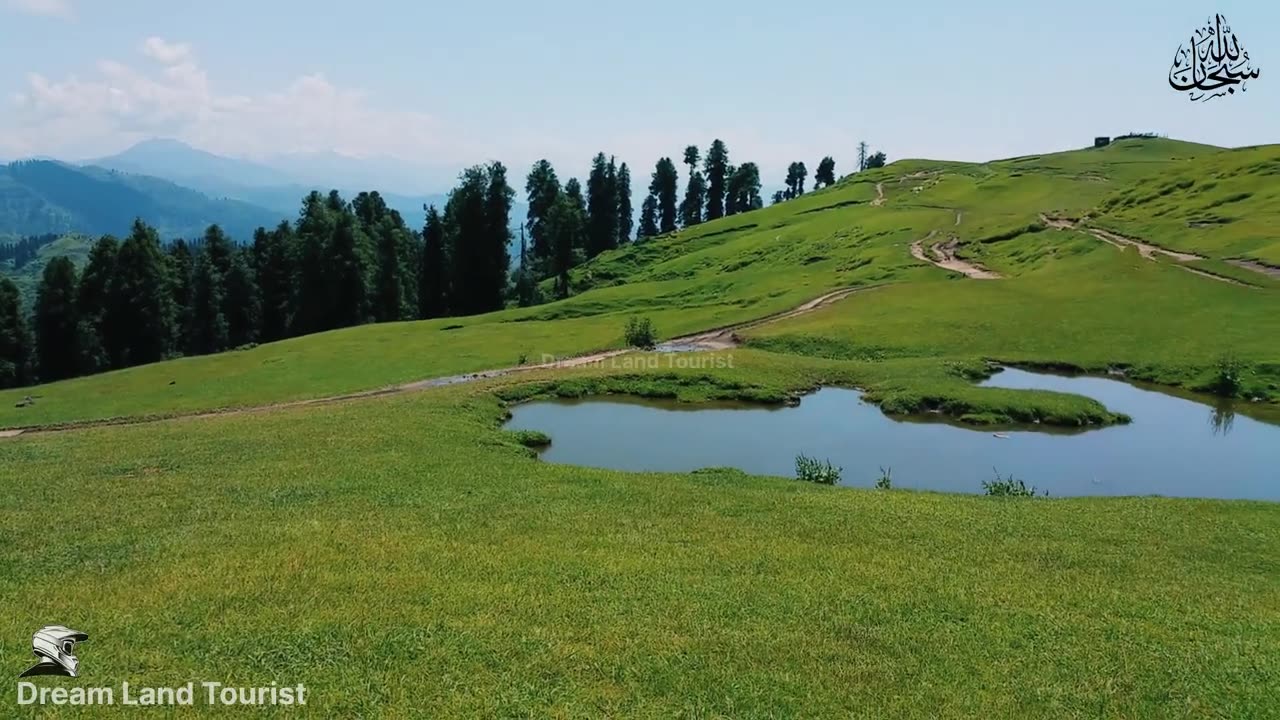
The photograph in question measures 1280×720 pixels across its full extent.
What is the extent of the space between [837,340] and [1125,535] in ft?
91.0

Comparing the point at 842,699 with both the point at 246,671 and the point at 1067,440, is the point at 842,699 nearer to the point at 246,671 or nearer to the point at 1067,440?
the point at 246,671

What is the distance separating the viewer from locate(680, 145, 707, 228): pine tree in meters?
138

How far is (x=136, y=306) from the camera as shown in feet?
231

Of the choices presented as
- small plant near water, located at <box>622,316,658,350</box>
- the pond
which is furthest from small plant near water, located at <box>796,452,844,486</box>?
small plant near water, located at <box>622,316,658,350</box>

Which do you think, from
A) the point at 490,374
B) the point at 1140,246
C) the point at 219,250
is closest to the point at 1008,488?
the point at 490,374

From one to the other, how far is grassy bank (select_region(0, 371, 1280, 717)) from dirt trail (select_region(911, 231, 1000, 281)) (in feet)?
144

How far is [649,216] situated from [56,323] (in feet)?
329

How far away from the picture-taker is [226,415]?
1303 inches

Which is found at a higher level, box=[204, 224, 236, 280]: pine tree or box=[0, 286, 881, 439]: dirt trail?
box=[204, 224, 236, 280]: pine tree

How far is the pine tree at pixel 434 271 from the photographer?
91.1m

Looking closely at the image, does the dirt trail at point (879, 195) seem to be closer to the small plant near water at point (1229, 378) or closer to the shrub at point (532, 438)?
the small plant near water at point (1229, 378)

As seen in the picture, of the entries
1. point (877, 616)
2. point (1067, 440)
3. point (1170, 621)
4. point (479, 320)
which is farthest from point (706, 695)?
point (479, 320)

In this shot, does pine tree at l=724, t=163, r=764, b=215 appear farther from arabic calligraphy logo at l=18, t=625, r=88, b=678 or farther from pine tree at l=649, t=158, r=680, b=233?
arabic calligraphy logo at l=18, t=625, r=88, b=678

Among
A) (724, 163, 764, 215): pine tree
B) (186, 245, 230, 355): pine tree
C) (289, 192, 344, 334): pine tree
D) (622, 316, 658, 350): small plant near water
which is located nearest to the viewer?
(622, 316, 658, 350): small plant near water
